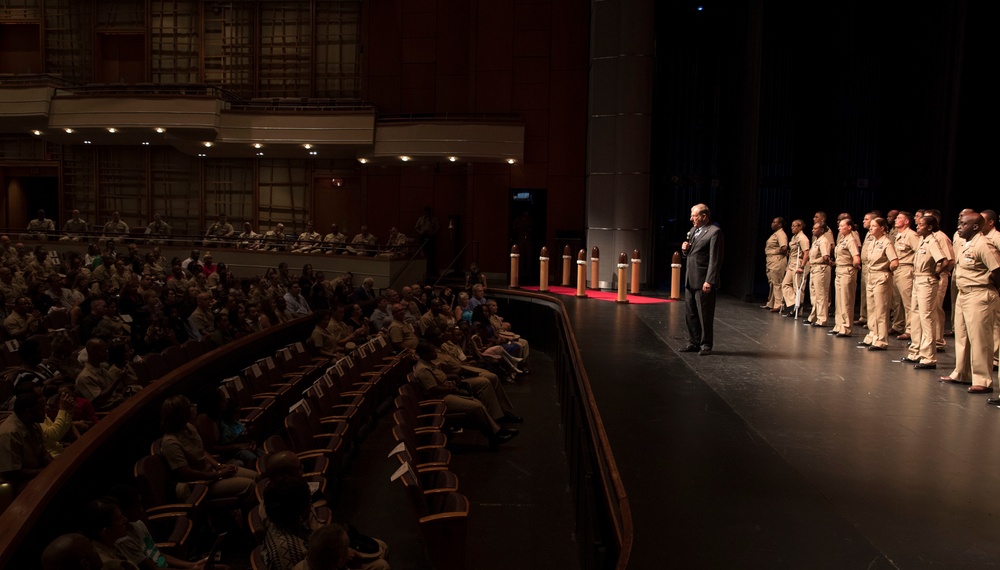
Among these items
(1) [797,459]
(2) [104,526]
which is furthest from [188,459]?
(1) [797,459]

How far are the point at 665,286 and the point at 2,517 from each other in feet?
45.2

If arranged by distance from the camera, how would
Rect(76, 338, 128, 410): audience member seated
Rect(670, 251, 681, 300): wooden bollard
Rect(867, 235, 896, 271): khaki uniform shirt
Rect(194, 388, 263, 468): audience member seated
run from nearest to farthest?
Rect(194, 388, 263, 468): audience member seated → Rect(76, 338, 128, 410): audience member seated → Rect(867, 235, 896, 271): khaki uniform shirt → Rect(670, 251, 681, 300): wooden bollard

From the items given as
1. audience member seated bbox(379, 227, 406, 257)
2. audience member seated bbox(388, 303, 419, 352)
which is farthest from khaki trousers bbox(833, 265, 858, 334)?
audience member seated bbox(379, 227, 406, 257)

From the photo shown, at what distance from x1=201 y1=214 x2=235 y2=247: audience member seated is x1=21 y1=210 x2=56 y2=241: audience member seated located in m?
3.33

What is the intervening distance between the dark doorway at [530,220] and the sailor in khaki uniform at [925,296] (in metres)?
8.90

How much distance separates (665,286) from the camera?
15773 millimetres

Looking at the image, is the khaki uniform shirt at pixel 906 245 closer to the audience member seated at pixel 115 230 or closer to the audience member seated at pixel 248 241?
the audience member seated at pixel 248 241

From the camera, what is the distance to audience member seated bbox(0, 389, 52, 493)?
158 inches

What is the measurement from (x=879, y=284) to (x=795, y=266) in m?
2.72

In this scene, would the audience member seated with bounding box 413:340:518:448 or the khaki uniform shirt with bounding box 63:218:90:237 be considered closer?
the audience member seated with bounding box 413:340:518:448

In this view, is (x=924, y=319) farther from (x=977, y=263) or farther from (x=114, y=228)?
(x=114, y=228)

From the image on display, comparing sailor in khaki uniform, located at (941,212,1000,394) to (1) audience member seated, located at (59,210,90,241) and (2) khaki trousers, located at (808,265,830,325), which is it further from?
(1) audience member seated, located at (59,210,90,241)

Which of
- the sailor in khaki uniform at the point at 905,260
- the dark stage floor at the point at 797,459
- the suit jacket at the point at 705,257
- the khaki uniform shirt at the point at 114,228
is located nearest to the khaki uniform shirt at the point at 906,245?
the sailor in khaki uniform at the point at 905,260

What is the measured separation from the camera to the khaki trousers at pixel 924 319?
706cm
